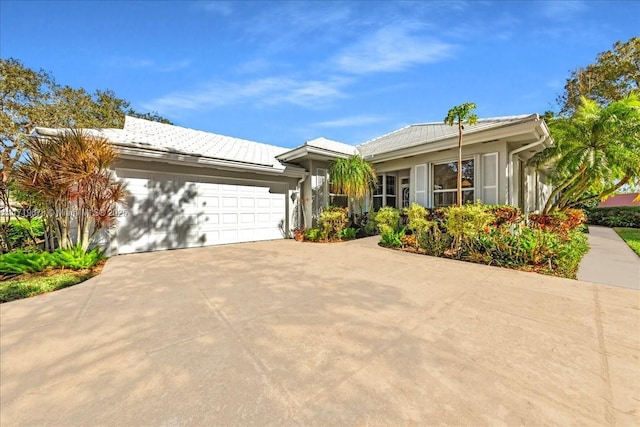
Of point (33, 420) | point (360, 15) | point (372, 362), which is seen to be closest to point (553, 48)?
point (360, 15)

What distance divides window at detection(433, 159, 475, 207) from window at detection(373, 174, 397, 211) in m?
2.39

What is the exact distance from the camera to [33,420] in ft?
5.27

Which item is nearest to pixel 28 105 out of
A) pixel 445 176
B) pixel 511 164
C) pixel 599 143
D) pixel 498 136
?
pixel 445 176

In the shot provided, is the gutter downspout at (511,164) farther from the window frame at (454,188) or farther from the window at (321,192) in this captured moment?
the window at (321,192)

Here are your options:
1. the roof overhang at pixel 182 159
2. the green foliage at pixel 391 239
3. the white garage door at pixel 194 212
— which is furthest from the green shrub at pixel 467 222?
the white garage door at pixel 194 212

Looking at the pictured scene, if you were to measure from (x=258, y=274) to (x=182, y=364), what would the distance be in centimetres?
278

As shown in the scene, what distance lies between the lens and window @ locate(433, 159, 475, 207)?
8.26m

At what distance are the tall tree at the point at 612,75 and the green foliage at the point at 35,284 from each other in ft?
75.1

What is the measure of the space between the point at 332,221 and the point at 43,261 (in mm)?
7496

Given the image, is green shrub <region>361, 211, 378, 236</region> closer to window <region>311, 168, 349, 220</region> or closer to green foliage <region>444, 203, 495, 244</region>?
window <region>311, 168, 349, 220</region>

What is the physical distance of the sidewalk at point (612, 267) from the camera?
4406mm

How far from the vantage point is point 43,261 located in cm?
509

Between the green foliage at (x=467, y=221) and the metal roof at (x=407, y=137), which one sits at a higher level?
the metal roof at (x=407, y=137)

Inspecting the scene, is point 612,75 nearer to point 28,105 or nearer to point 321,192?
point 321,192
